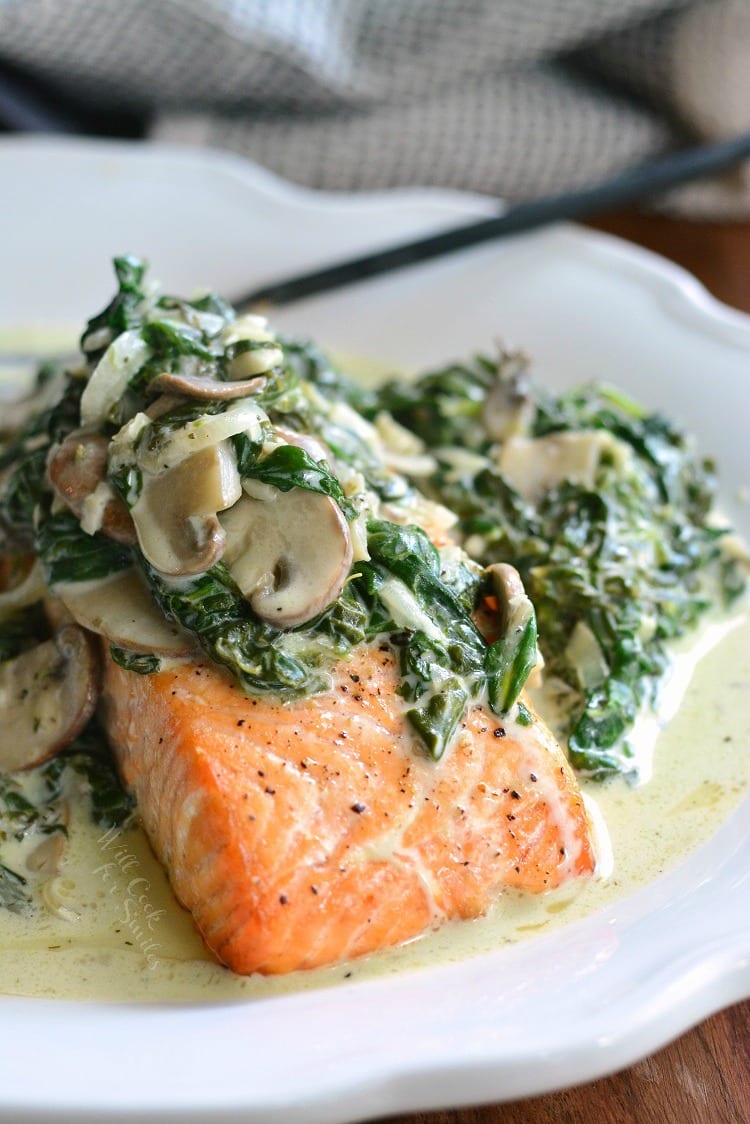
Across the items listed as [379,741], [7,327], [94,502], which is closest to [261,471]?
[94,502]

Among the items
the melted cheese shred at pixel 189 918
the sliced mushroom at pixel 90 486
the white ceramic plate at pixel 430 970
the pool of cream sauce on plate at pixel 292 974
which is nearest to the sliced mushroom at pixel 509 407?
the white ceramic plate at pixel 430 970

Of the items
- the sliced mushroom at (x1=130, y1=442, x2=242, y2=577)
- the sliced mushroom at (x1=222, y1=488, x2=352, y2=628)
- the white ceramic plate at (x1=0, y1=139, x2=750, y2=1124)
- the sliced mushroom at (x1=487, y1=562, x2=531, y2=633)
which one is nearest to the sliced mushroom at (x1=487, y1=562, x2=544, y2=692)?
the sliced mushroom at (x1=487, y1=562, x2=531, y2=633)

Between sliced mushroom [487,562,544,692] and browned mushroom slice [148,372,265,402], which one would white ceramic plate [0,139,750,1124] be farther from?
browned mushroom slice [148,372,265,402]

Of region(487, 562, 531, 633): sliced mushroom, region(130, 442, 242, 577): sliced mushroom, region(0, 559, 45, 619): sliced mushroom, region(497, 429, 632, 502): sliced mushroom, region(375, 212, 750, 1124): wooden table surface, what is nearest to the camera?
region(375, 212, 750, 1124): wooden table surface

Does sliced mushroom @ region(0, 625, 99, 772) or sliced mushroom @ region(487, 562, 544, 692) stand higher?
sliced mushroom @ region(487, 562, 544, 692)

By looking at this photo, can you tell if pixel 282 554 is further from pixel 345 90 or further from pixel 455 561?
pixel 345 90

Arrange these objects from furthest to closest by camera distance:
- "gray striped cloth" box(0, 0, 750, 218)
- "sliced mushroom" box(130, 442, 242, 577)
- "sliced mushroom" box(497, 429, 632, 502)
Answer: "gray striped cloth" box(0, 0, 750, 218) < "sliced mushroom" box(497, 429, 632, 502) < "sliced mushroom" box(130, 442, 242, 577)

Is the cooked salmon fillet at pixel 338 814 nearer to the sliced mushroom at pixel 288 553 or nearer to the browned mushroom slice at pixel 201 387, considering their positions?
the sliced mushroom at pixel 288 553
